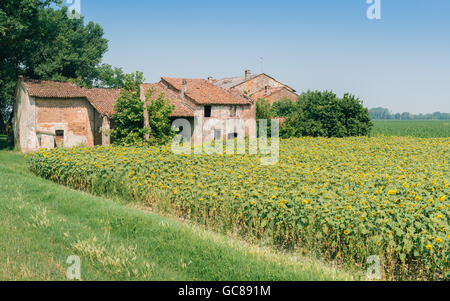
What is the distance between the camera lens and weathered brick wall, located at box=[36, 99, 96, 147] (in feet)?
92.4

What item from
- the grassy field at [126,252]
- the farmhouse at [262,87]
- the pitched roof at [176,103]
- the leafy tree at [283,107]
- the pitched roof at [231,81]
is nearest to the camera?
the grassy field at [126,252]

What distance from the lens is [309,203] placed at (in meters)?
7.68

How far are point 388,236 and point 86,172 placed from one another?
33.1 feet

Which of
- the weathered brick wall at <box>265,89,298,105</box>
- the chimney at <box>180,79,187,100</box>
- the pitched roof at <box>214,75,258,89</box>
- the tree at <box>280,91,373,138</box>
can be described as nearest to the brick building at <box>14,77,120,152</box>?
the chimney at <box>180,79,187,100</box>

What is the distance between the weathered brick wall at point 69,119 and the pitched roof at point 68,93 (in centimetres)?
51

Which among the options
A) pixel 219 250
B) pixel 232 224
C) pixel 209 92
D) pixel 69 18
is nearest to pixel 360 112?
pixel 209 92

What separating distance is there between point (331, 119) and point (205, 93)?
455 inches

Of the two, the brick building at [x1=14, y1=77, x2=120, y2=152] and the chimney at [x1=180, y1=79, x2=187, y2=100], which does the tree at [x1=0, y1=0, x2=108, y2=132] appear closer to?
the brick building at [x1=14, y1=77, x2=120, y2=152]

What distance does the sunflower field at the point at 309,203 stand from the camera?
643cm

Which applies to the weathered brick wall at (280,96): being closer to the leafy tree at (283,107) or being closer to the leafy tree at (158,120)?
the leafy tree at (283,107)
